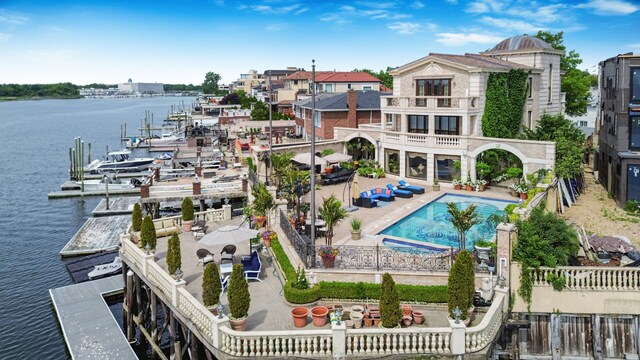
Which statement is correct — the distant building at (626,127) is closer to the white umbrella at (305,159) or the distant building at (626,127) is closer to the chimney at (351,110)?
the white umbrella at (305,159)

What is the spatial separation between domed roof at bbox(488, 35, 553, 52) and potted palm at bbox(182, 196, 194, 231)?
32868 mm

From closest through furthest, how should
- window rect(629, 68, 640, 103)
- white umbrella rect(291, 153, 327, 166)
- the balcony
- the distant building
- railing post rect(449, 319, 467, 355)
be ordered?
railing post rect(449, 319, 467, 355) < window rect(629, 68, 640, 103) < the distant building < white umbrella rect(291, 153, 327, 166) < the balcony

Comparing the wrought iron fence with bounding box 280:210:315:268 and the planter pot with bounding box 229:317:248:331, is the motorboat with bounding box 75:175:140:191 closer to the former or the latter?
the wrought iron fence with bounding box 280:210:315:268

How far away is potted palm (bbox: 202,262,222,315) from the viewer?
59.6ft

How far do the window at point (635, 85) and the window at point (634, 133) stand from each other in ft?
3.95

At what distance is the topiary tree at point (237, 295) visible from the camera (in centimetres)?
1711

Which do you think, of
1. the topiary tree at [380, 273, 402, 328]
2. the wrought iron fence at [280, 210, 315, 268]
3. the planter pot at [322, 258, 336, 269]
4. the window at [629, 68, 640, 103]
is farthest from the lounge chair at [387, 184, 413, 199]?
the topiary tree at [380, 273, 402, 328]

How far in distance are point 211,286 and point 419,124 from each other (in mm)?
28111

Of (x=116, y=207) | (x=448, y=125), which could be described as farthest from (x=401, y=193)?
(x=116, y=207)

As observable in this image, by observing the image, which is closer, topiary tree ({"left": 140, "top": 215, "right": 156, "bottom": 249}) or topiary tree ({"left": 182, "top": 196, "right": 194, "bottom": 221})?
topiary tree ({"left": 140, "top": 215, "right": 156, "bottom": 249})

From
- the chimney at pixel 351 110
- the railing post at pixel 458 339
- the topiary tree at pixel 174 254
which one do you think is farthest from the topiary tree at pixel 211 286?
the chimney at pixel 351 110

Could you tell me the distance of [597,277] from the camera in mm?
19500

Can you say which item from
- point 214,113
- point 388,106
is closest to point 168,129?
point 214,113

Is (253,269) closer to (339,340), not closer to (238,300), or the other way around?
(238,300)
